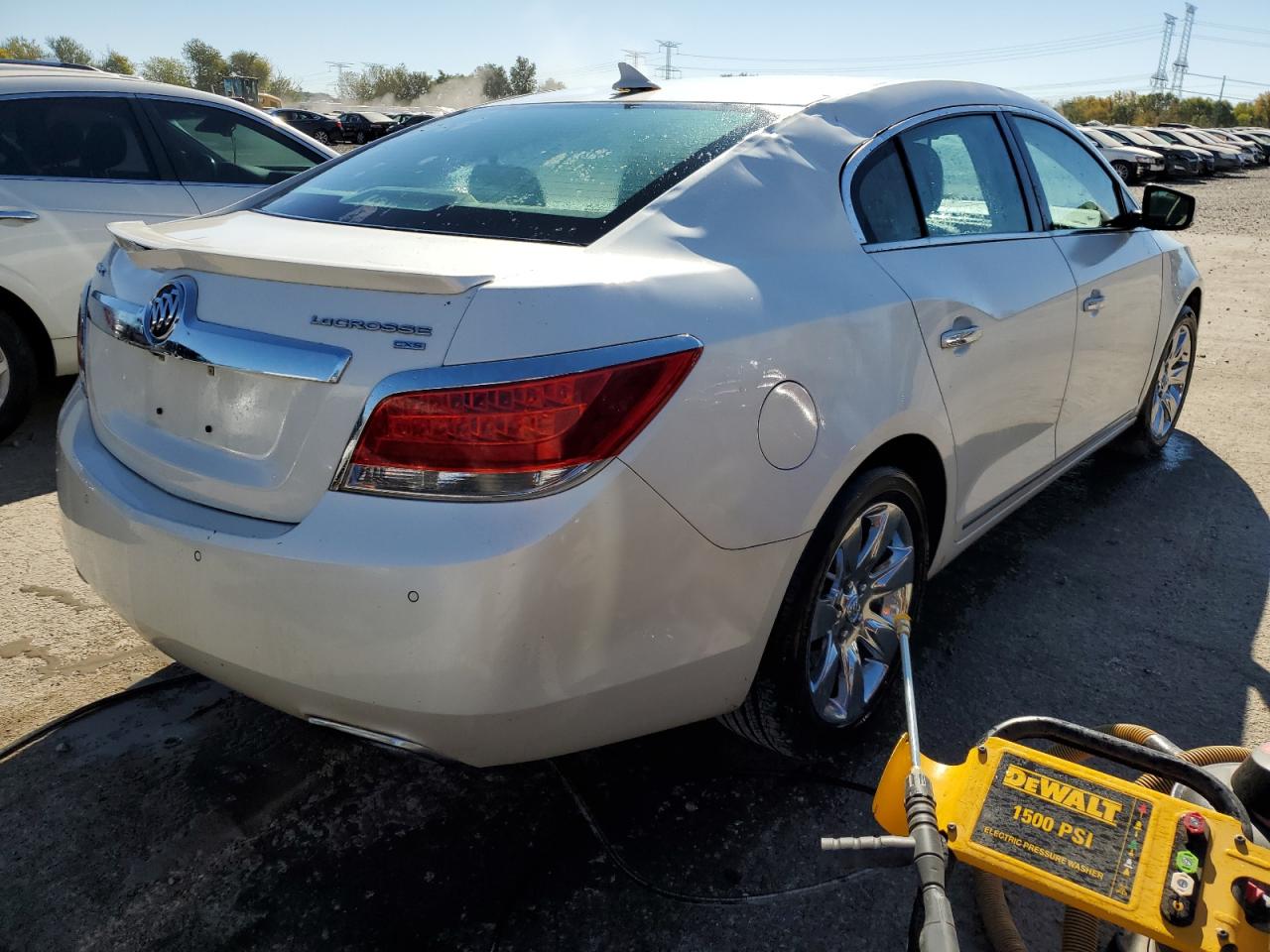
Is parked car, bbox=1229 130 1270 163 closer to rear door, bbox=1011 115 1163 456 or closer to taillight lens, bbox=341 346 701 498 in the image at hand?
rear door, bbox=1011 115 1163 456

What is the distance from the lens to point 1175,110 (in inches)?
3127

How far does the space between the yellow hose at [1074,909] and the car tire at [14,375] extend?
4.61 meters

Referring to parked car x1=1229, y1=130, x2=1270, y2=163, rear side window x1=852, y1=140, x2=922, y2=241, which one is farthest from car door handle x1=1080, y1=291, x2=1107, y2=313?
parked car x1=1229, y1=130, x2=1270, y2=163

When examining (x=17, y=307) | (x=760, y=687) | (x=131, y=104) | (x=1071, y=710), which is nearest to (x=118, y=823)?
(x=760, y=687)

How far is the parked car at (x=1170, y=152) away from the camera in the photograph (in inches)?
1286

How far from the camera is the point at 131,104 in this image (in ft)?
16.5

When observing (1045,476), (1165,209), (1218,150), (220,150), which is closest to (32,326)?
(220,150)

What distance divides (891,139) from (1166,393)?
2.91 metres

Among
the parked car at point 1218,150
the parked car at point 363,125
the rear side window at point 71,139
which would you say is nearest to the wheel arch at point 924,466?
the rear side window at point 71,139

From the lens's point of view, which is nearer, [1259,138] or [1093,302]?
[1093,302]

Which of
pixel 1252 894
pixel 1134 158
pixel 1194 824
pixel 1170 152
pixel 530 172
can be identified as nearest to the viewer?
pixel 1252 894

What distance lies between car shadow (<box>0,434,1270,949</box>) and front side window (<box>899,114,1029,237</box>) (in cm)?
129

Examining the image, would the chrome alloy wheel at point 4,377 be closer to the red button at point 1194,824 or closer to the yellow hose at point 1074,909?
the yellow hose at point 1074,909

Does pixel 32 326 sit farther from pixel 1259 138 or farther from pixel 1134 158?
pixel 1259 138
